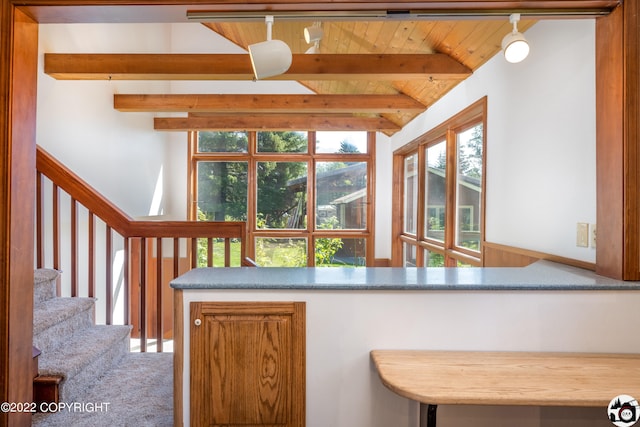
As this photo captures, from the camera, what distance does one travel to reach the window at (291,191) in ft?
18.8

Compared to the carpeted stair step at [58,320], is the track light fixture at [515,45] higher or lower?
higher

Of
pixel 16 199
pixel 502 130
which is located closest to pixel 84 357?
pixel 16 199

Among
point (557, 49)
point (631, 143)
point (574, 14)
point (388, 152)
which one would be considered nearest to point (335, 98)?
point (388, 152)

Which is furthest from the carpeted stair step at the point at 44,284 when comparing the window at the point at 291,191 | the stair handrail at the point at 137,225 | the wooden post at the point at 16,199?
the window at the point at 291,191

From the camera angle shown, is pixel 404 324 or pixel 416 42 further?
pixel 416 42

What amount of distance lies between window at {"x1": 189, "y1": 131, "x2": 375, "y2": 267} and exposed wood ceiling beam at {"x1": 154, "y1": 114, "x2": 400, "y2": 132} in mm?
650

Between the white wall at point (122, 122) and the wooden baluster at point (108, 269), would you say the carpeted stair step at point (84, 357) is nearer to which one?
the wooden baluster at point (108, 269)

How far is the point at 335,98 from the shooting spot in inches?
157

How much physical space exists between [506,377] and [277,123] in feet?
13.8

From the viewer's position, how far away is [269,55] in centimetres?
148

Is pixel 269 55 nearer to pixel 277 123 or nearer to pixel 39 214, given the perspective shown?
pixel 39 214

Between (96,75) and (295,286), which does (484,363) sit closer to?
(295,286)

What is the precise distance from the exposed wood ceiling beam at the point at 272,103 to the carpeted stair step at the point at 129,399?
2.76 metres

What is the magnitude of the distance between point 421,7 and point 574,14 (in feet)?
2.06
